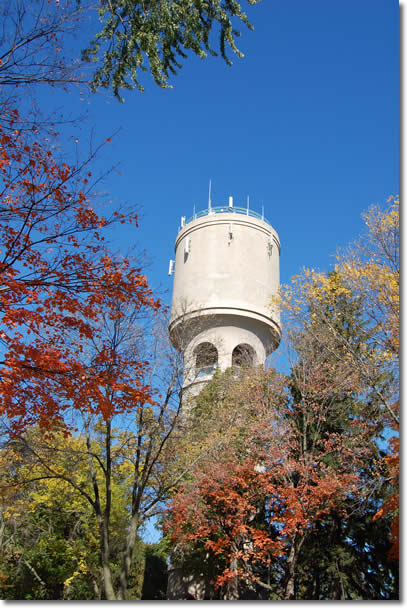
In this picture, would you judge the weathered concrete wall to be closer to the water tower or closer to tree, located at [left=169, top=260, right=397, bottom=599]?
the water tower

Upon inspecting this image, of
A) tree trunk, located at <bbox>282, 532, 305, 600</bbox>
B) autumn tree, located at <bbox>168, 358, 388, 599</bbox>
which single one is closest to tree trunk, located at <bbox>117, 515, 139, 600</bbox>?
autumn tree, located at <bbox>168, 358, 388, 599</bbox>

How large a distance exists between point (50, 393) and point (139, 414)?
368 centimetres

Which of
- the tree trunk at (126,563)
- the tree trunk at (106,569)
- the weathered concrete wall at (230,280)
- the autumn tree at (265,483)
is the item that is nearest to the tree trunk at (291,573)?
the autumn tree at (265,483)

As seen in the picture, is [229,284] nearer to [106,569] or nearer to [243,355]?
[243,355]

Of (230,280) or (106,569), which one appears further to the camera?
(230,280)

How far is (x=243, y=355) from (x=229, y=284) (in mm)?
2798

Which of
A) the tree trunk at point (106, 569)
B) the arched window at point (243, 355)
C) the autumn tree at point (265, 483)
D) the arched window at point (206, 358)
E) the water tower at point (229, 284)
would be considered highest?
the water tower at point (229, 284)

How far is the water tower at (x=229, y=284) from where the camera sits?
19.0m

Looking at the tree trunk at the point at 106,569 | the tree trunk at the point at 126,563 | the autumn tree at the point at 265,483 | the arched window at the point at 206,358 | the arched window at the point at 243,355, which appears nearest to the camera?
the tree trunk at the point at 106,569

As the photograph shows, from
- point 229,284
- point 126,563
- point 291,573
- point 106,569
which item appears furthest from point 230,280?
point 106,569

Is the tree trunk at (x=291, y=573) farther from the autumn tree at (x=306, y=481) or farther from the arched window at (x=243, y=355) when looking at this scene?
the arched window at (x=243, y=355)

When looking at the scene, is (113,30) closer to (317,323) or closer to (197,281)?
(317,323)

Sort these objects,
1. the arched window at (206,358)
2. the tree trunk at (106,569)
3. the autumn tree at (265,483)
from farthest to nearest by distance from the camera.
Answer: the arched window at (206,358), the autumn tree at (265,483), the tree trunk at (106,569)

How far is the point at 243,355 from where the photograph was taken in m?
19.0
